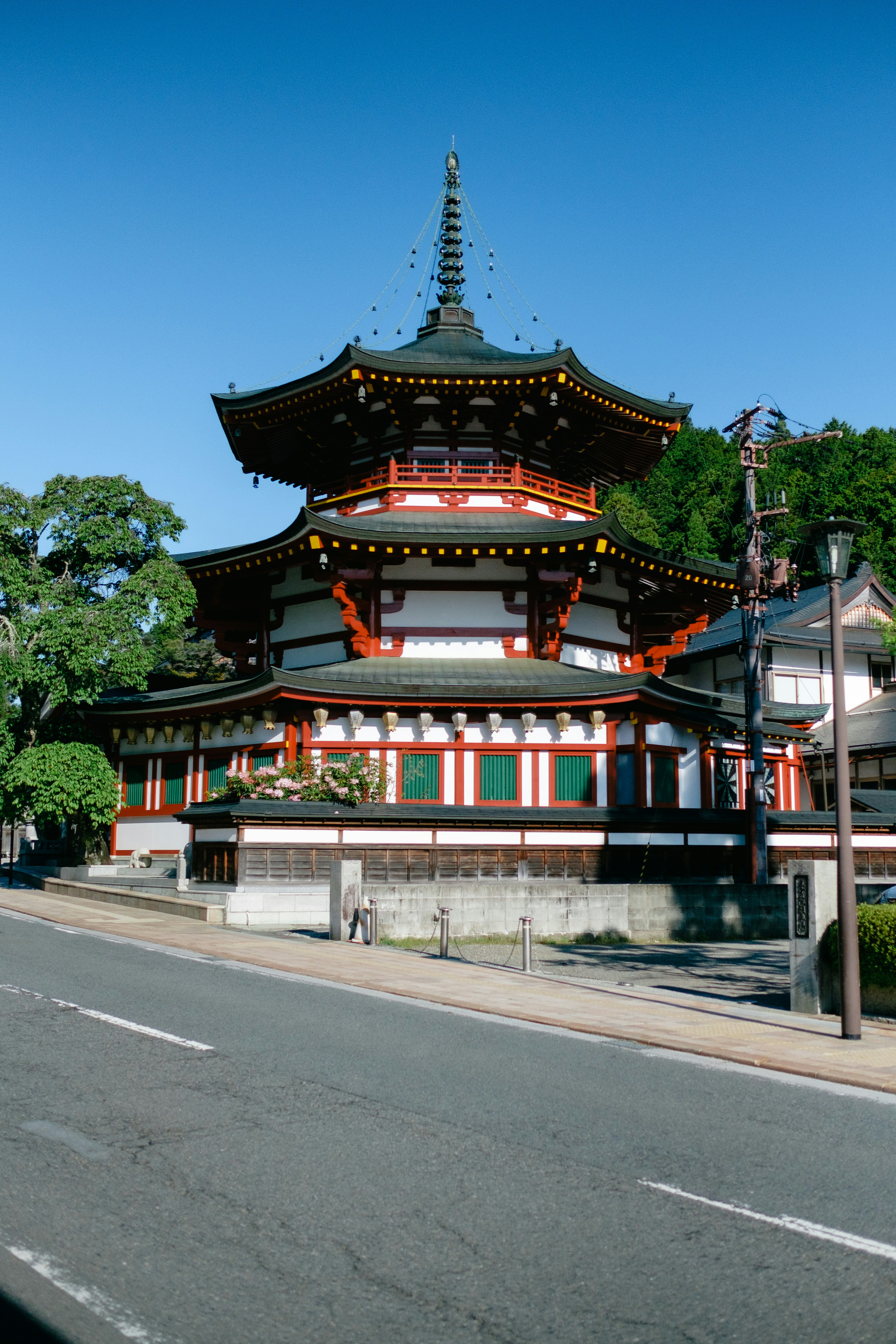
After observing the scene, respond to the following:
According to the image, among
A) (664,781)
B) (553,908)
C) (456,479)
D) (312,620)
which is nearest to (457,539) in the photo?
(456,479)

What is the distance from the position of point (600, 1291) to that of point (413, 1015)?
7588 mm

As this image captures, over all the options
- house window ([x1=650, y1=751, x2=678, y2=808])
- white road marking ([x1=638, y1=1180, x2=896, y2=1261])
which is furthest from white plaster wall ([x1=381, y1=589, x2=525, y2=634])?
white road marking ([x1=638, y1=1180, x2=896, y2=1261])

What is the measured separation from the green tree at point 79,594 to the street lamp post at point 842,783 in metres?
22.1

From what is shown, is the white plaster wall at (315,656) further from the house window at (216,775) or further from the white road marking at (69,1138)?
the white road marking at (69,1138)

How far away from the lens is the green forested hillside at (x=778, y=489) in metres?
77.4

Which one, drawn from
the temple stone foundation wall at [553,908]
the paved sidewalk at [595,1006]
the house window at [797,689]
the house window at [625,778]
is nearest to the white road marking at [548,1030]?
the paved sidewalk at [595,1006]

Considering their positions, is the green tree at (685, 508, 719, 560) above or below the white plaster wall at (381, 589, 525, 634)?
above

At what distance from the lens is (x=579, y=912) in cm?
2305

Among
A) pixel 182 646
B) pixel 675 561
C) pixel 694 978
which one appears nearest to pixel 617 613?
pixel 675 561

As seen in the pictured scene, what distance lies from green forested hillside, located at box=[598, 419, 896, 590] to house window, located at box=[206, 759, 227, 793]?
149ft

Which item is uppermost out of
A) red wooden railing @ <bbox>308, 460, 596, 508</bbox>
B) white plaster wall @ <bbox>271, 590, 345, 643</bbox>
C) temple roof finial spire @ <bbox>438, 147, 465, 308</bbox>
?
temple roof finial spire @ <bbox>438, 147, 465, 308</bbox>

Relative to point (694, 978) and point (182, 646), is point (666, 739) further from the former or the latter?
point (182, 646)

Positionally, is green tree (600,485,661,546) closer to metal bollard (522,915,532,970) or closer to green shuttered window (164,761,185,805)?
green shuttered window (164,761,185,805)

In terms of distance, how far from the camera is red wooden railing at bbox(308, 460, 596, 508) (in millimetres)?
31672
